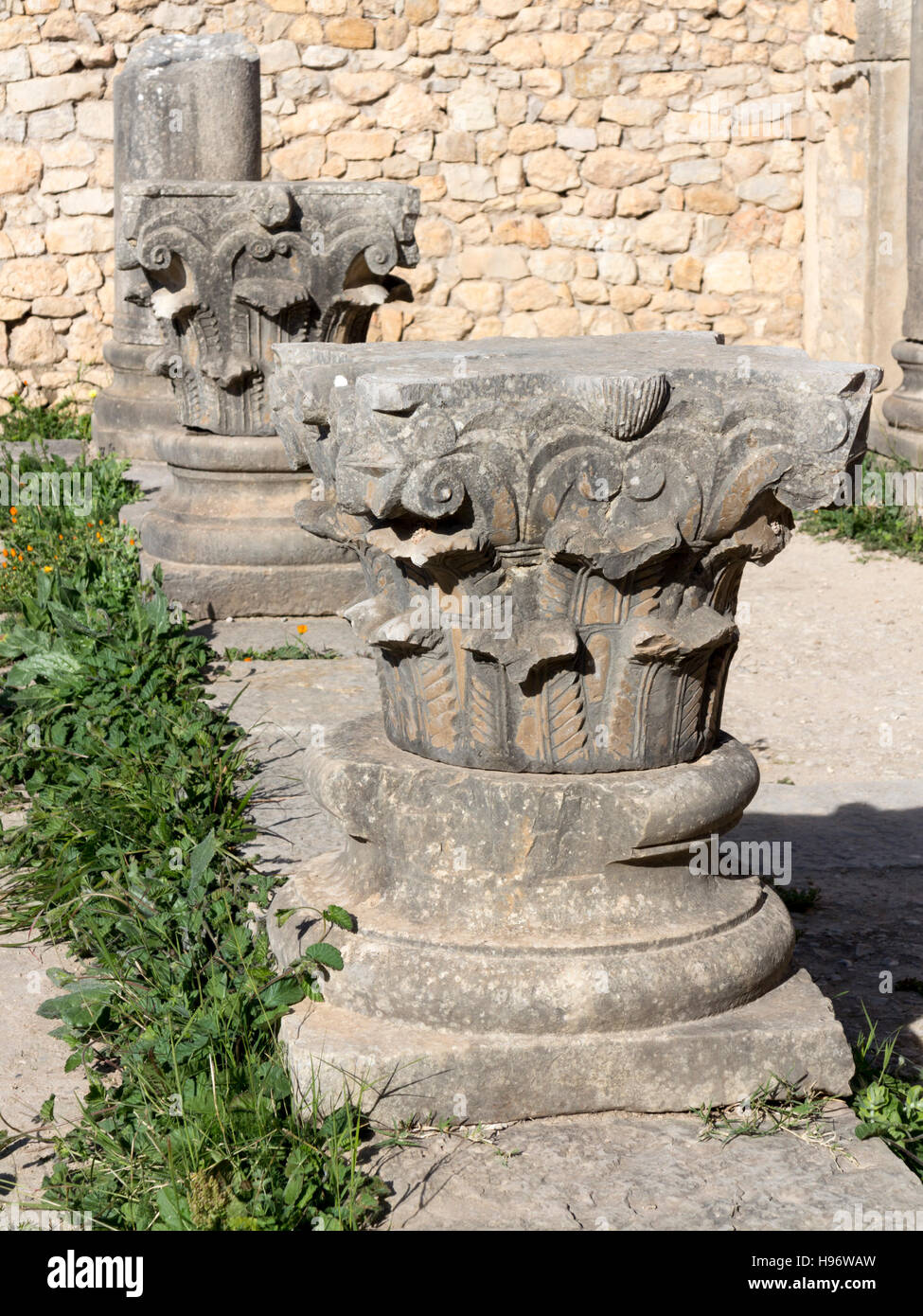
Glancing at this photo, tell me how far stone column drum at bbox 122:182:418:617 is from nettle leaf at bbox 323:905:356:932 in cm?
324

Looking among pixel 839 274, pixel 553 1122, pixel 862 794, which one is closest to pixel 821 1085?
pixel 553 1122

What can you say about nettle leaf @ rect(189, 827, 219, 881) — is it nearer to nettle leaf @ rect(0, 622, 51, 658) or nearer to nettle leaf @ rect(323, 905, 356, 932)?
nettle leaf @ rect(323, 905, 356, 932)

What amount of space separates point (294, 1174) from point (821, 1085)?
0.91 metres

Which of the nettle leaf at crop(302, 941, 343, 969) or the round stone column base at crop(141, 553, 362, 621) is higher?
the round stone column base at crop(141, 553, 362, 621)

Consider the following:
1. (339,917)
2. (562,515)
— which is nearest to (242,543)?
(339,917)

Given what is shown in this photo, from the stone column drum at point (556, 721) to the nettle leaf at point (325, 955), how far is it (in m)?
0.04

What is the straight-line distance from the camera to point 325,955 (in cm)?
260

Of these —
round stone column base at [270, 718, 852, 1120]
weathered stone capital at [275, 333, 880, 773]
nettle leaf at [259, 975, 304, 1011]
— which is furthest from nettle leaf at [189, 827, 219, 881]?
weathered stone capital at [275, 333, 880, 773]

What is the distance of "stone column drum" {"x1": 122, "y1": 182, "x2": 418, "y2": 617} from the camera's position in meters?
5.69

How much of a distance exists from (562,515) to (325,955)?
0.85 m

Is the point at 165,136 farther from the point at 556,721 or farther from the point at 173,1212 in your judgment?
the point at 173,1212

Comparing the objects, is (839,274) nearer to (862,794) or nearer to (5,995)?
(862,794)

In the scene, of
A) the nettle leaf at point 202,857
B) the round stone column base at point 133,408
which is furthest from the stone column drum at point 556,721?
the round stone column base at point 133,408

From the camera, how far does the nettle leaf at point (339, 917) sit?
264cm
